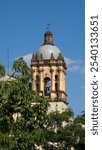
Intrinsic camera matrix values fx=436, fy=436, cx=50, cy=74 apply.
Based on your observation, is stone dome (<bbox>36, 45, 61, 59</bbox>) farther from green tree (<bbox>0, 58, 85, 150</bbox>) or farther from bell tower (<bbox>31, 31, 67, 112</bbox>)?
green tree (<bbox>0, 58, 85, 150</bbox>)

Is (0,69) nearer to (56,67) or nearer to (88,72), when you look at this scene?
(88,72)

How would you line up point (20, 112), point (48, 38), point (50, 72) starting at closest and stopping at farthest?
point (20, 112) → point (50, 72) → point (48, 38)

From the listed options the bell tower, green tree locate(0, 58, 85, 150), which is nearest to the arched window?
the bell tower

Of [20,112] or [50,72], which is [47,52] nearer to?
[50,72]

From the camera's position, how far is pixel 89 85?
4895 mm

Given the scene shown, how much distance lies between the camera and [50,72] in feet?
170

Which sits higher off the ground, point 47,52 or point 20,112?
point 47,52

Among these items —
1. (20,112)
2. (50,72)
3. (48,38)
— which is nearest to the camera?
(20,112)

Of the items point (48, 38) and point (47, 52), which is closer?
point (47, 52)

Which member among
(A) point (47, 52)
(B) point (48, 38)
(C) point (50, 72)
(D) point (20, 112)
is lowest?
(D) point (20, 112)

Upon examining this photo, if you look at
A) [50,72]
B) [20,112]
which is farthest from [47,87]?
[20,112]

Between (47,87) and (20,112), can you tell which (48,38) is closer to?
(47,87)

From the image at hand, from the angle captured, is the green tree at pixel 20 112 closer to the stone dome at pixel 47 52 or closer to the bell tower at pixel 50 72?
the bell tower at pixel 50 72

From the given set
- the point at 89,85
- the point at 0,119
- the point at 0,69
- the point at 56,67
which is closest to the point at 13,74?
the point at 0,69
